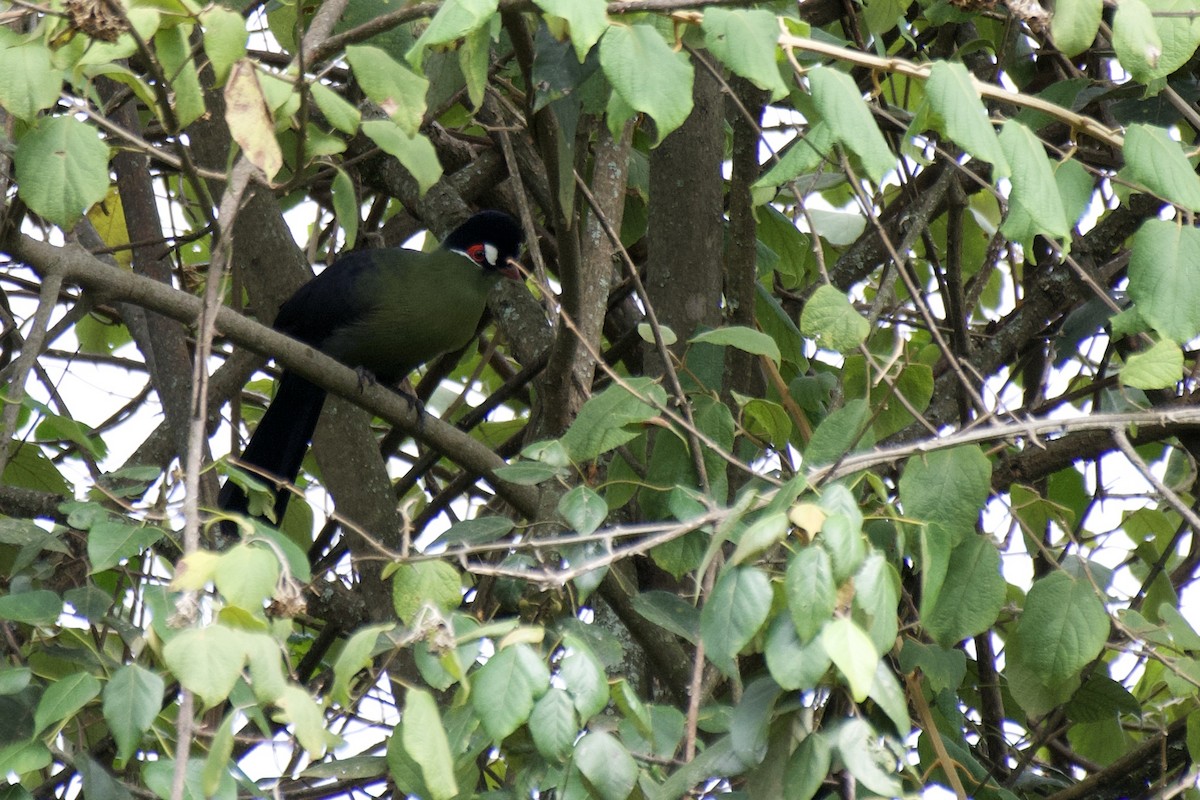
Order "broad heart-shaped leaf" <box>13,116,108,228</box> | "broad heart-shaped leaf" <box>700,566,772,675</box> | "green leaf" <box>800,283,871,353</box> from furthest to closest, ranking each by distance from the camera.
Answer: "green leaf" <box>800,283,871,353</box> → "broad heart-shaped leaf" <box>13,116,108,228</box> → "broad heart-shaped leaf" <box>700,566,772,675</box>

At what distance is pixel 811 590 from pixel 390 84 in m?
0.83

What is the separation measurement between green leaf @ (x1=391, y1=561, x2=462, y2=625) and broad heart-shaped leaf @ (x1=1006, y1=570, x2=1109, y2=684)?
2.85 feet

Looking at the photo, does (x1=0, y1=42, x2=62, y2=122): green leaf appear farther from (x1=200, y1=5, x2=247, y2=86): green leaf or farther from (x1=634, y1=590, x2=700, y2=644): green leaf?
(x1=634, y1=590, x2=700, y2=644): green leaf

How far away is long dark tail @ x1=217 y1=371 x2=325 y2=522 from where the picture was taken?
3836 millimetres

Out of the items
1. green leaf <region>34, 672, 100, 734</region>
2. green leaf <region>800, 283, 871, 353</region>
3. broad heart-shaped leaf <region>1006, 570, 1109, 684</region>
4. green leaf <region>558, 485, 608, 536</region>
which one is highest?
green leaf <region>800, 283, 871, 353</region>

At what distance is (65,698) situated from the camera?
1693 mm

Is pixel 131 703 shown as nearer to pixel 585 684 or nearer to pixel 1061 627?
pixel 585 684

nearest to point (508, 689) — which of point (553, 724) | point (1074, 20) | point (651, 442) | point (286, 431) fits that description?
point (553, 724)

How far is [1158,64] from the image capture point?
1710 millimetres

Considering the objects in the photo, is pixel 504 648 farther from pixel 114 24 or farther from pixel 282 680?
pixel 114 24

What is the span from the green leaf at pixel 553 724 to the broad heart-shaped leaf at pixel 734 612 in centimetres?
17

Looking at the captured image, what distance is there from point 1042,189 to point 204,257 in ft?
11.8

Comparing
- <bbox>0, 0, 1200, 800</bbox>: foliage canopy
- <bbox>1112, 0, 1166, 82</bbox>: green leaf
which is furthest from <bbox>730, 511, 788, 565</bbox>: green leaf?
<bbox>1112, 0, 1166, 82</bbox>: green leaf

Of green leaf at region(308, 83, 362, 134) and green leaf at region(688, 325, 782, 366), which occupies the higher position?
green leaf at region(308, 83, 362, 134)
